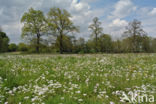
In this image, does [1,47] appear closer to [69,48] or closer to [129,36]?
[69,48]

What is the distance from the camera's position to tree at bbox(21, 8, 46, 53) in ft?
110

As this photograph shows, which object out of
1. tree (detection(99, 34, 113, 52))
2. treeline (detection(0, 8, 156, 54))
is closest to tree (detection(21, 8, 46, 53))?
treeline (detection(0, 8, 156, 54))

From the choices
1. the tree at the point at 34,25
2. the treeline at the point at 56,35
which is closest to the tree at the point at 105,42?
the treeline at the point at 56,35

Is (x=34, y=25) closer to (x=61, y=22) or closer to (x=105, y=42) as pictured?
(x=61, y=22)

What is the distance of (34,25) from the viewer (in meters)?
34.1

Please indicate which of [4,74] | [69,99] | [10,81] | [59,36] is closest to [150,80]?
[69,99]

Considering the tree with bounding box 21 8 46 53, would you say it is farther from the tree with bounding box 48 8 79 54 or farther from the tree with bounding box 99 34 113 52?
the tree with bounding box 99 34 113 52

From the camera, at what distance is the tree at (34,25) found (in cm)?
3362

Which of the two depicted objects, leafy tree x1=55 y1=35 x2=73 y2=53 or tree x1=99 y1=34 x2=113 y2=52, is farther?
tree x1=99 y1=34 x2=113 y2=52

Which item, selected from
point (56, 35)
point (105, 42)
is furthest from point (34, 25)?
point (105, 42)

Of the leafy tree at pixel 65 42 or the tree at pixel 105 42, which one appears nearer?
the leafy tree at pixel 65 42

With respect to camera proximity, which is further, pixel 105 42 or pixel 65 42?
pixel 105 42

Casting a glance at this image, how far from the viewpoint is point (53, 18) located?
36.7 meters

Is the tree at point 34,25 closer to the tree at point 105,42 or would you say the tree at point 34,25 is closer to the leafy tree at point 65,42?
the leafy tree at point 65,42
